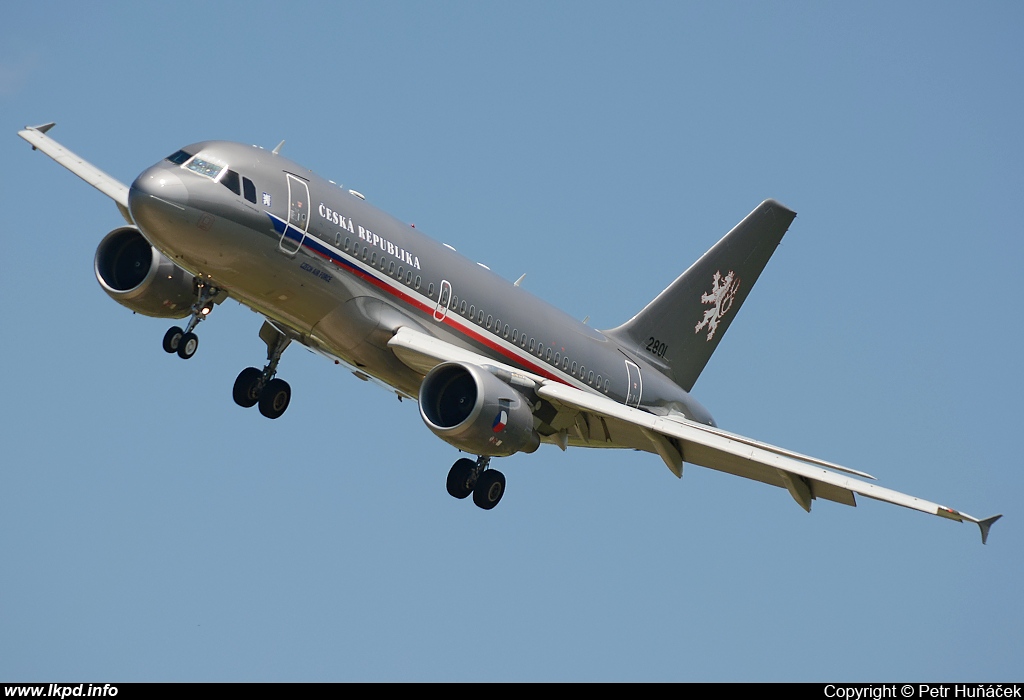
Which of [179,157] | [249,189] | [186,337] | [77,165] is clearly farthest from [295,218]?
[77,165]

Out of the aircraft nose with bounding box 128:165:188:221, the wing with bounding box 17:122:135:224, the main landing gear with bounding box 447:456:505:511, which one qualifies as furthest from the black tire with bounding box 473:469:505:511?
the wing with bounding box 17:122:135:224

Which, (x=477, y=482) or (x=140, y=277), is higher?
(x=140, y=277)

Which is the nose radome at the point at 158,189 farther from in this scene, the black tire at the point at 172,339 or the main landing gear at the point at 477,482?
the main landing gear at the point at 477,482

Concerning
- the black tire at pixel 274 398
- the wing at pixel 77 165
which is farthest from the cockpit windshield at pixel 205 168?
the black tire at pixel 274 398

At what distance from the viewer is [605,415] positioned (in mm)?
34438

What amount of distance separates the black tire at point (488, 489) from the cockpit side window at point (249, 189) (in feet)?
29.2

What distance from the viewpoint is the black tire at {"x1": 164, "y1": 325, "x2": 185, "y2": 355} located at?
35938 mm

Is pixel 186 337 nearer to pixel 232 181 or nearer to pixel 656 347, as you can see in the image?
pixel 232 181

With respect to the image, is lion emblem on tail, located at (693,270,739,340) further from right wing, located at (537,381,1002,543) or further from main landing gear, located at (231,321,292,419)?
main landing gear, located at (231,321,292,419)

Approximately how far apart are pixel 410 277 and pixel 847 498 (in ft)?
34.9

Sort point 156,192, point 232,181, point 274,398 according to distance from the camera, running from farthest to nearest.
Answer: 1. point 274,398
2. point 232,181
3. point 156,192

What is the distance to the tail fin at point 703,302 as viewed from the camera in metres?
42.9

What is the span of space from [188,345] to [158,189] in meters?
5.75

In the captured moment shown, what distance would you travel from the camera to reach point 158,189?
31312 millimetres
